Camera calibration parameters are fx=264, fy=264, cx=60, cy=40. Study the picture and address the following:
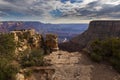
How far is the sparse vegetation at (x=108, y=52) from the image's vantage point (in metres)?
23.9

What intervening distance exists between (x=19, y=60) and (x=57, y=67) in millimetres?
4313

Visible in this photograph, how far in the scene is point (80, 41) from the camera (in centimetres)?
8981

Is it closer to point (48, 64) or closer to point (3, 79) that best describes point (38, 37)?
point (48, 64)

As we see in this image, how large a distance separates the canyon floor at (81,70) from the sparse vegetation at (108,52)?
0.56m

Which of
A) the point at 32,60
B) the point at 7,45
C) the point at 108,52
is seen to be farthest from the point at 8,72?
the point at 7,45

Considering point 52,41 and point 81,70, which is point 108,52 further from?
point 52,41

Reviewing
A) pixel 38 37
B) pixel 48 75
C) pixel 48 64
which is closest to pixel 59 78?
pixel 48 75

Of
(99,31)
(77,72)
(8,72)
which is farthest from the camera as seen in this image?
(99,31)

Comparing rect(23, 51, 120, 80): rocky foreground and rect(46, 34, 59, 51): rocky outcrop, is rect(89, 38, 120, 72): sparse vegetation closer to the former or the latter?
rect(23, 51, 120, 80): rocky foreground

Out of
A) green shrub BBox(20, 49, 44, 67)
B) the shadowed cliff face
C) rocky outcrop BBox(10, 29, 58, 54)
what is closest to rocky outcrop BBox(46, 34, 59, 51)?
rocky outcrop BBox(10, 29, 58, 54)

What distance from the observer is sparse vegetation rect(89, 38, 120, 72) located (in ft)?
78.3

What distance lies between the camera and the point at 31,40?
38875 mm

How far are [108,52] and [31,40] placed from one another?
16423 millimetres

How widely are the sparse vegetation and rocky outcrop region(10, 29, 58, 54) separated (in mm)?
12610
